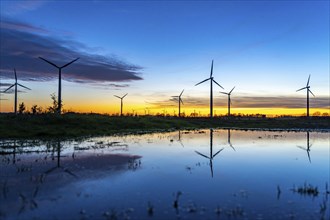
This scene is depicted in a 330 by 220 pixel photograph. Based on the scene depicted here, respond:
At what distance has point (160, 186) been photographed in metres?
17.5

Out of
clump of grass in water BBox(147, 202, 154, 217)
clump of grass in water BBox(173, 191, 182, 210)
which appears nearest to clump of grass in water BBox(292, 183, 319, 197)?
clump of grass in water BBox(173, 191, 182, 210)

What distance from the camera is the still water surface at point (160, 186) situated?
508 inches

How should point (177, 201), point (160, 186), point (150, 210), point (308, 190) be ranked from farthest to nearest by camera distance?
point (160, 186) → point (308, 190) → point (177, 201) → point (150, 210)

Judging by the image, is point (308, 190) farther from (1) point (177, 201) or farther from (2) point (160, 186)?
(2) point (160, 186)

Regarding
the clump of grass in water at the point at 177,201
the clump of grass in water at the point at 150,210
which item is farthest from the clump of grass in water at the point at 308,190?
the clump of grass in water at the point at 150,210

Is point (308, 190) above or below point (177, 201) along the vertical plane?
above

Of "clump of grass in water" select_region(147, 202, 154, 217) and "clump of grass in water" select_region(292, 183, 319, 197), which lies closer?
"clump of grass in water" select_region(147, 202, 154, 217)

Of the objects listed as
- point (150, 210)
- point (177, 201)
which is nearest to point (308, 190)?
point (177, 201)

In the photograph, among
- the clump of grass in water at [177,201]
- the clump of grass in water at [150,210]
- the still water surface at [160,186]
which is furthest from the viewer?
the clump of grass in water at [177,201]

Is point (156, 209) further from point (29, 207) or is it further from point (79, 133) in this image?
point (79, 133)

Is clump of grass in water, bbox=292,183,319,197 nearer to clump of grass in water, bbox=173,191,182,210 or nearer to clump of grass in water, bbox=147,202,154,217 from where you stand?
clump of grass in water, bbox=173,191,182,210

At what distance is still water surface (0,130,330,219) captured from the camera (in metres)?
12.9

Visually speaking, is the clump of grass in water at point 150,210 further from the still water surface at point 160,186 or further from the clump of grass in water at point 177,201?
the clump of grass in water at point 177,201

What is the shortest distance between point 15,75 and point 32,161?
82837 mm
